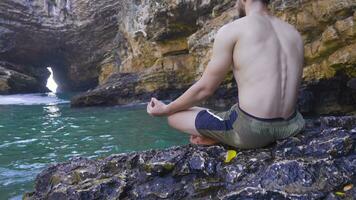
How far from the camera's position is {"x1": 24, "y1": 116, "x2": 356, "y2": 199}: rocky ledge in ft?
9.50

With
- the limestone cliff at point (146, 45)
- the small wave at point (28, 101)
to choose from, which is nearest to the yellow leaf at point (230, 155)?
the limestone cliff at point (146, 45)

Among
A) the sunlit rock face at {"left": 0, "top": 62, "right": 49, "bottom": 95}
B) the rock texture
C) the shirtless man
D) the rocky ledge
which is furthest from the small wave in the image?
the shirtless man

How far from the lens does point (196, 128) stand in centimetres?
369

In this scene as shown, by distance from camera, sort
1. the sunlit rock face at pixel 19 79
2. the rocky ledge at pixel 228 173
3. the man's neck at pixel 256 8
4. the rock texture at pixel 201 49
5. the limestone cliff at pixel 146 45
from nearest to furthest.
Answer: the rocky ledge at pixel 228 173, the man's neck at pixel 256 8, the rock texture at pixel 201 49, the limestone cliff at pixel 146 45, the sunlit rock face at pixel 19 79

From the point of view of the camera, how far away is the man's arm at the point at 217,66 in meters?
3.35

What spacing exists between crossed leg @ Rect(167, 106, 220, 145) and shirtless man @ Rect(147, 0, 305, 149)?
0.20 meters

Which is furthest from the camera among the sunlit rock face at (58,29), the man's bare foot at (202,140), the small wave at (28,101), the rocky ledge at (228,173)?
the sunlit rock face at (58,29)

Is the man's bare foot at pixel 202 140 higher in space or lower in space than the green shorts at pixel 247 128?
lower

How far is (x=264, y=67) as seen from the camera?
10.8ft

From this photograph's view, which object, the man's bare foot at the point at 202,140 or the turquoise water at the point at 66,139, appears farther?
the turquoise water at the point at 66,139

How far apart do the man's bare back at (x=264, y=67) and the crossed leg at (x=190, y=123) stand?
498mm

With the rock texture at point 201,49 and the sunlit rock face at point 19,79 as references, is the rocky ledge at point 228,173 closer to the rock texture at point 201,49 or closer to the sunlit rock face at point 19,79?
the rock texture at point 201,49

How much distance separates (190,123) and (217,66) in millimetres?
583

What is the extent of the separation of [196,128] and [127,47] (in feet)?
68.5
